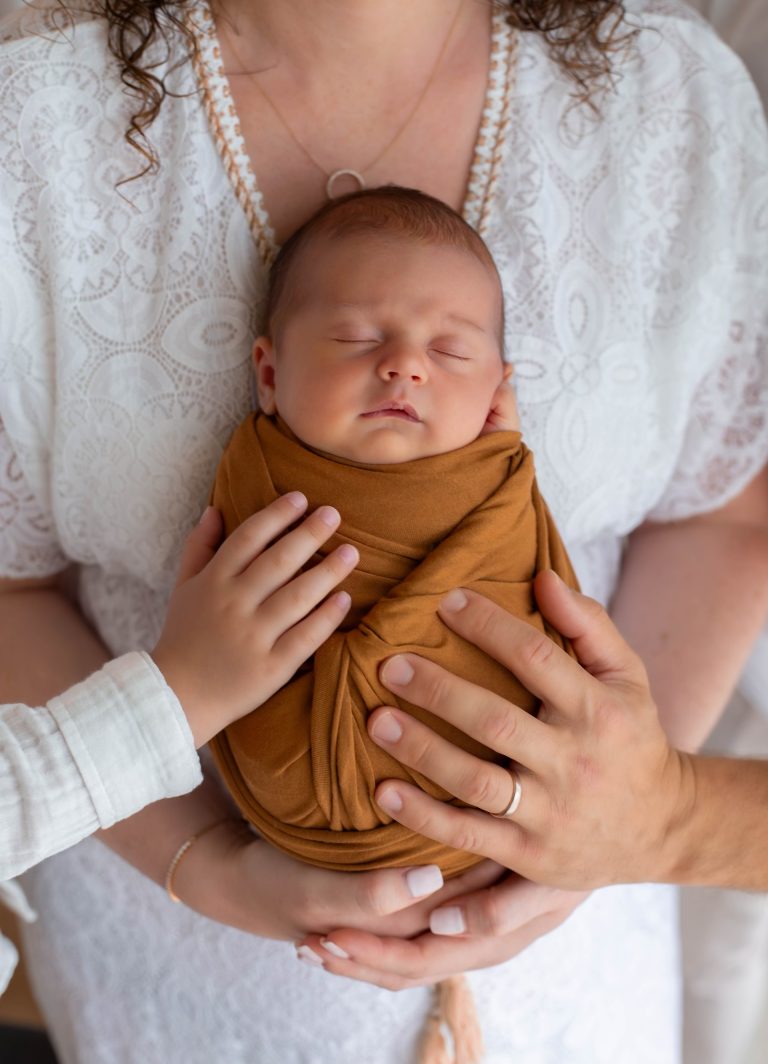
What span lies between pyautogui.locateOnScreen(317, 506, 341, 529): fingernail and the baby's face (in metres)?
0.07

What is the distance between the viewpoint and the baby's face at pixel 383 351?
1.04m

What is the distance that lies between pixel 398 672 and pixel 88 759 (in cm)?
29

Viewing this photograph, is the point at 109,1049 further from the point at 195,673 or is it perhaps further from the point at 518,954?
the point at 195,673

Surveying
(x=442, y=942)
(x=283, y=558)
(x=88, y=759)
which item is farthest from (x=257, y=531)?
(x=442, y=942)

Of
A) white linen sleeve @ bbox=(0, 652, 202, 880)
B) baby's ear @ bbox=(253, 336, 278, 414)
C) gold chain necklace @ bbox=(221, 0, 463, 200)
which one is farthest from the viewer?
gold chain necklace @ bbox=(221, 0, 463, 200)

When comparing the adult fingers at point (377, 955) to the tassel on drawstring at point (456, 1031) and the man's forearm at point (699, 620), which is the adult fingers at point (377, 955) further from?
the man's forearm at point (699, 620)

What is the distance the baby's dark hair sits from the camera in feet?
3.59

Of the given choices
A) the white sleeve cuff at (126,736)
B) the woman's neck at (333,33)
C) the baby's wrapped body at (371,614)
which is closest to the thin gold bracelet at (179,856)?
the baby's wrapped body at (371,614)

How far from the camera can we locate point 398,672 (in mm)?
983

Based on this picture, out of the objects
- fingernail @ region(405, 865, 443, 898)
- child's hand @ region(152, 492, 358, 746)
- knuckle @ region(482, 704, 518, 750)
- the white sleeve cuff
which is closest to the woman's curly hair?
child's hand @ region(152, 492, 358, 746)

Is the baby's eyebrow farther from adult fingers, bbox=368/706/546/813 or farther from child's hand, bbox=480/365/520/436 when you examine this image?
adult fingers, bbox=368/706/546/813

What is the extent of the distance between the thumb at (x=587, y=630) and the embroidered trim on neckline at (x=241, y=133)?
44 centimetres

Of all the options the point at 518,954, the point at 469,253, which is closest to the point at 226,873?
the point at 518,954

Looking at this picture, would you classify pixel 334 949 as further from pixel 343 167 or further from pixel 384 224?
pixel 343 167
